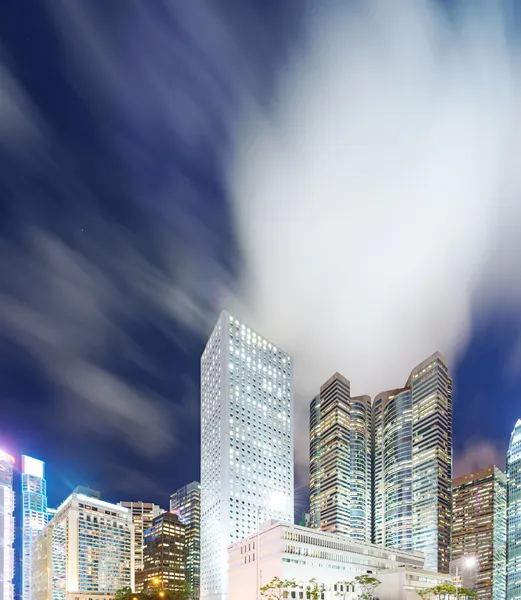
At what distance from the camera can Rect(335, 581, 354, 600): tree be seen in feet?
267

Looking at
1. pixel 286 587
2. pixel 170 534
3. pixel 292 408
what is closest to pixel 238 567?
pixel 286 587

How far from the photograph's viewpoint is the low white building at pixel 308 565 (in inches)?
2977

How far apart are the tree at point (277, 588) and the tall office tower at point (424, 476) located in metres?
123

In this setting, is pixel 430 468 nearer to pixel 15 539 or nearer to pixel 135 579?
pixel 135 579

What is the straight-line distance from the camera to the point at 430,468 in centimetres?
18188

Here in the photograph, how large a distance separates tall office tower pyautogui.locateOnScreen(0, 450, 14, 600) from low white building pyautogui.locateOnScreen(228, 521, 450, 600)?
358ft

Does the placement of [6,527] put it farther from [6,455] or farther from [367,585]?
[367,585]

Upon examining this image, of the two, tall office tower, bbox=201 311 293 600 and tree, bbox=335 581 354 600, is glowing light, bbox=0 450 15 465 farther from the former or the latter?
tree, bbox=335 581 354 600

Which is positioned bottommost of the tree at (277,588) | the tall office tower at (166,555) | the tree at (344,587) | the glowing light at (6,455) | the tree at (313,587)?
the tall office tower at (166,555)

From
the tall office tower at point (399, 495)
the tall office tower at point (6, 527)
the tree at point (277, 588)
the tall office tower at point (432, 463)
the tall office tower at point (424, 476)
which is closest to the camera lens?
the tree at point (277, 588)

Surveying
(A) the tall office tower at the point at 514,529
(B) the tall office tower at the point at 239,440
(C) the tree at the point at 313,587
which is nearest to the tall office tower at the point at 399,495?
(A) the tall office tower at the point at 514,529

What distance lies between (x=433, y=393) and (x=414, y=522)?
48200 millimetres

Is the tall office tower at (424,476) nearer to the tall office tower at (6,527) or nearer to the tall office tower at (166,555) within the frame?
the tall office tower at (166,555)

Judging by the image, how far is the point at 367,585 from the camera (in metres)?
82.2
